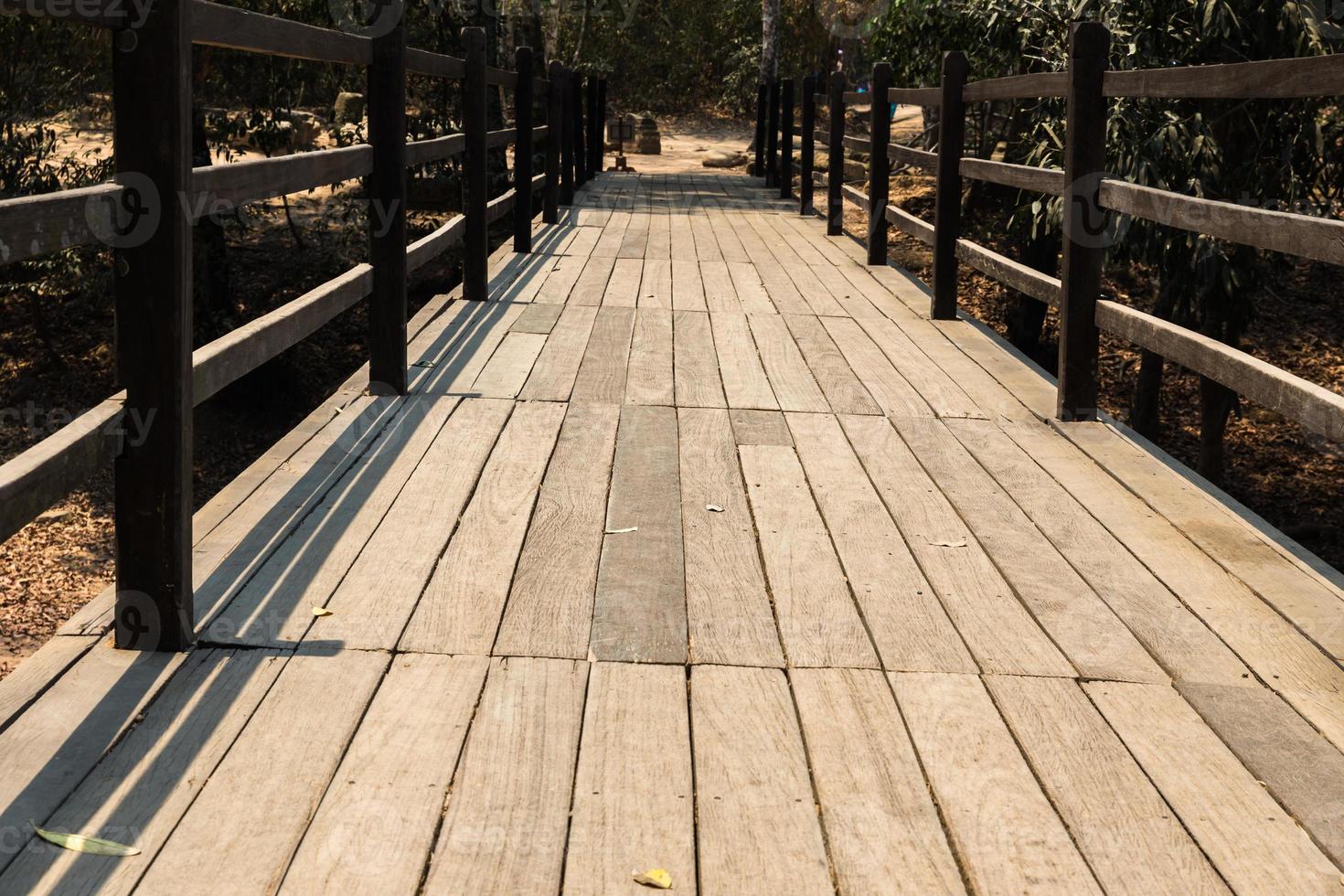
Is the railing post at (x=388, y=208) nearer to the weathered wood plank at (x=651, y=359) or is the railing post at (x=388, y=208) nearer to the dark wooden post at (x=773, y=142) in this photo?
the weathered wood plank at (x=651, y=359)

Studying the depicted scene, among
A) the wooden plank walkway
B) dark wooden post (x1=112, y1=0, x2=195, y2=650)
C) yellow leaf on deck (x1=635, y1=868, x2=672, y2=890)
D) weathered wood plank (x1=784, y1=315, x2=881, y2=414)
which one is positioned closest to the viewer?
yellow leaf on deck (x1=635, y1=868, x2=672, y2=890)

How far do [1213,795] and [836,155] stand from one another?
8.80 meters

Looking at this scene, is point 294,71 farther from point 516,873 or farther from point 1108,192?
point 516,873

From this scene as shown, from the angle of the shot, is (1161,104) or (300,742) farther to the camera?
(1161,104)

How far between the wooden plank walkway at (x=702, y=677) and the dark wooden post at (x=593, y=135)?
41.2ft

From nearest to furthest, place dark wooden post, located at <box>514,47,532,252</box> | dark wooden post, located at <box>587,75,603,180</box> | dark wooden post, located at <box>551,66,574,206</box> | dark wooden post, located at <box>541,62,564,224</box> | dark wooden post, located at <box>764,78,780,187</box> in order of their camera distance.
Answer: dark wooden post, located at <box>514,47,532,252</box> → dark wooden post, located at <box>541,62,564,224</box> → dark wooden post, located at <box>551,66,574,206</box> → dark wooden post, located at <box>764,78,780,187</box> → dark wooden post, located at <box>587,75,603,180</box>

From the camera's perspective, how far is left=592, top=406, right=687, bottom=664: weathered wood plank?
9.12ft

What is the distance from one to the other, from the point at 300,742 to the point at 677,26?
30.1 metres

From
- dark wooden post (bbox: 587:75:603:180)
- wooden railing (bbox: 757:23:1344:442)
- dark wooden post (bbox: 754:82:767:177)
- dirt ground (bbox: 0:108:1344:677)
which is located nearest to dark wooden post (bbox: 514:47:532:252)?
wooden railing (bbox: 757:23:1344:442)

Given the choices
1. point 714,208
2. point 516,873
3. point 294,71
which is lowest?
point 516,873

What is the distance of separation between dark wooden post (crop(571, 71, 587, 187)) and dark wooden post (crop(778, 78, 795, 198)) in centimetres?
205

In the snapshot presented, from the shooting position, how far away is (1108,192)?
458cm

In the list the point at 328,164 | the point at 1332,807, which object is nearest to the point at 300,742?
the point at 1332,807

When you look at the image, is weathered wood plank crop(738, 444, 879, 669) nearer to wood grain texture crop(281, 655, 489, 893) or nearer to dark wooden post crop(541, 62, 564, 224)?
wood grain texture crop(281, 655, 489, 893)
